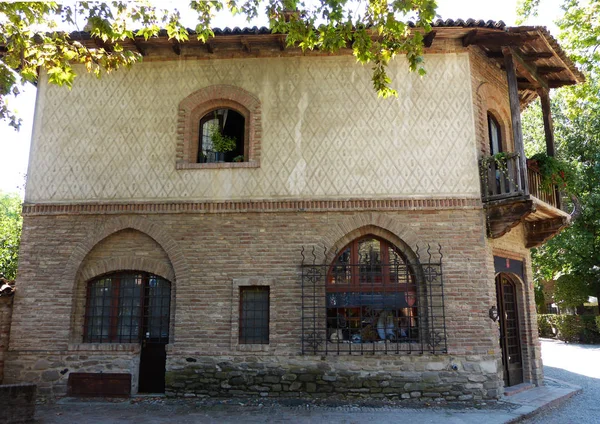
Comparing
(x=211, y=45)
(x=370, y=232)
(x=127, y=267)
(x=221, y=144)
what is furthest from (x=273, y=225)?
(x=211, y=45)

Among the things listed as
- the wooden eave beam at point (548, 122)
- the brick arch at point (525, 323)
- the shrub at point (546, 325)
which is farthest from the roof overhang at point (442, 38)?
the shrub at point (546, 325)

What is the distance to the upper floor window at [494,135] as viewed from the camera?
11.4 meters

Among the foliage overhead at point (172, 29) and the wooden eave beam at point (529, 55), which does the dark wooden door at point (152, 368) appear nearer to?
the foliage overhead at point (172, 29)

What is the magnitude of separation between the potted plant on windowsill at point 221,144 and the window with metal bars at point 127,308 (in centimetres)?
280

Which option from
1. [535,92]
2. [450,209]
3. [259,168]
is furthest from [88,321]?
[535,92]

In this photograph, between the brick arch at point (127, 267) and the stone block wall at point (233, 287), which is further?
the brick arch at point (127, 267)

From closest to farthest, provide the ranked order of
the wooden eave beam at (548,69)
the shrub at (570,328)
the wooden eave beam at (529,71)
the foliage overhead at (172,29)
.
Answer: the foliage overhead at (172,29)
the wooden eave beam at (529,71)
the wooden eave beam at (548,69)
the shrub at (570,328)

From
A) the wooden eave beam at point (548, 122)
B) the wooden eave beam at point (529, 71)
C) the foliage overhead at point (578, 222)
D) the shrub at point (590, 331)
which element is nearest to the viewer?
the wooden eave beam at point (529, 71)

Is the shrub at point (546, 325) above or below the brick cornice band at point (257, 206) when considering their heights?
below

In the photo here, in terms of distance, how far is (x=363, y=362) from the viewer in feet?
30.8

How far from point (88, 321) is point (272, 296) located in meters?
3.80

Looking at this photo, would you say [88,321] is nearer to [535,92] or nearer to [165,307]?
[165,307]

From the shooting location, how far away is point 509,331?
11000mm

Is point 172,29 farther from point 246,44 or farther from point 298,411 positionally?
point 298,411
